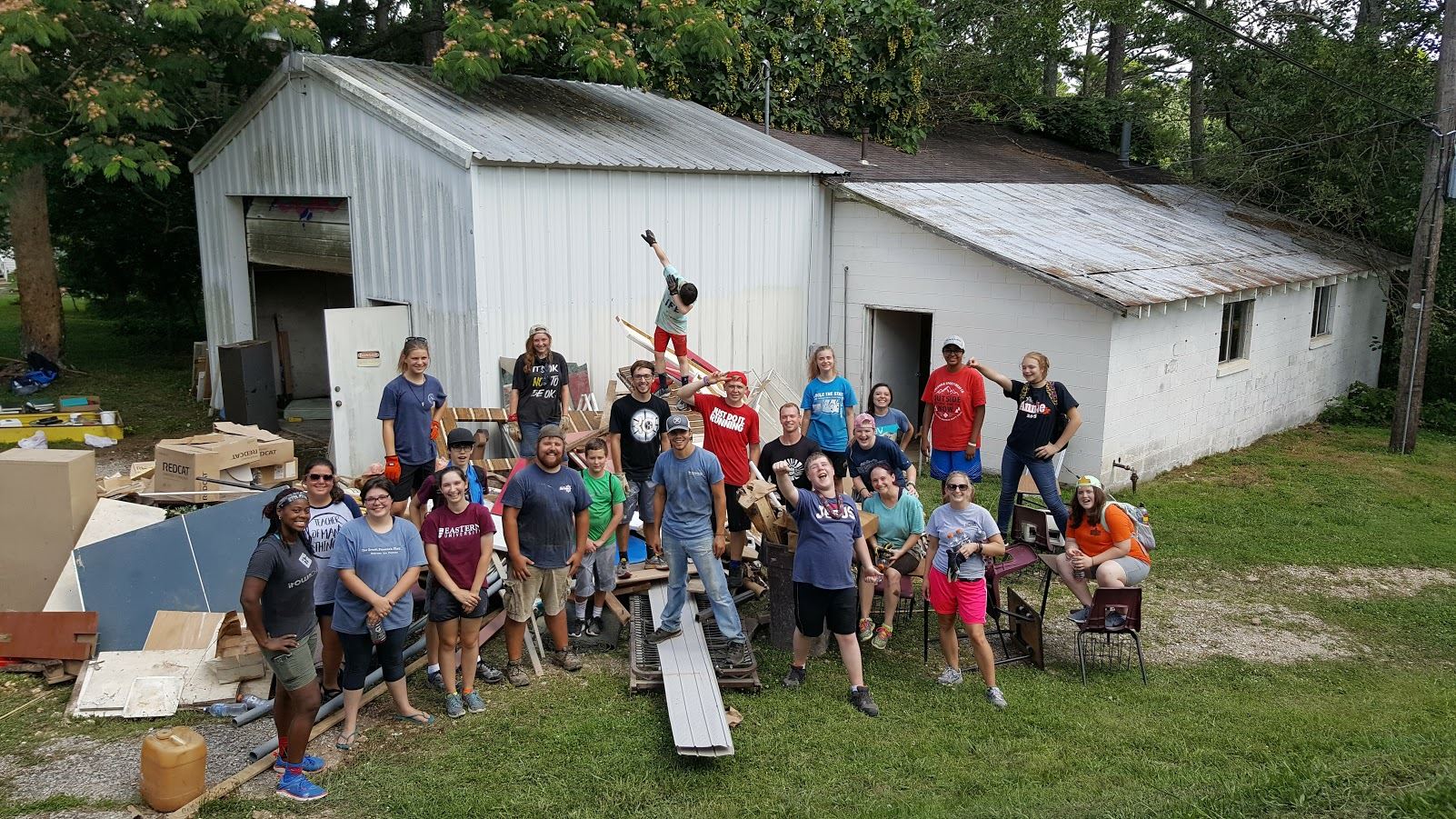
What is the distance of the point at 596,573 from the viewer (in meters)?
7.75

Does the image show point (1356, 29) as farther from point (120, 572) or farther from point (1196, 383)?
point (120, 572)

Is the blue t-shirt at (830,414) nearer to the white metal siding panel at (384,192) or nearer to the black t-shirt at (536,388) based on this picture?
the black t-shirt at (536,388)

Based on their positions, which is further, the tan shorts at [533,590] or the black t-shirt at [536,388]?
→ the black t-shirt at [536,388]

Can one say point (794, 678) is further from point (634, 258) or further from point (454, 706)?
point (634, 258)

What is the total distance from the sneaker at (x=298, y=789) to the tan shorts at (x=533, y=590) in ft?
5.73

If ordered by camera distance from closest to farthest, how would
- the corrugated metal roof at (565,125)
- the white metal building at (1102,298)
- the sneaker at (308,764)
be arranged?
the sneaker at (308,764) < the corrugated metal roof at (565,125) < the white metal building at (1102,298)

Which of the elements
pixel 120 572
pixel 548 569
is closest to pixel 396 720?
pixel 548 569

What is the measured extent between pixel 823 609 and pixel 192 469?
240 inches

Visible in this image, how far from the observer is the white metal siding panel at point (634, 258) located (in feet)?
35.8

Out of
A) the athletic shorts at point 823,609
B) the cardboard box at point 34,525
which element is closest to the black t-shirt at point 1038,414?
the athletic shorts at point 823,609

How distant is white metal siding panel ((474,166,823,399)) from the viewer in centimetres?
1090

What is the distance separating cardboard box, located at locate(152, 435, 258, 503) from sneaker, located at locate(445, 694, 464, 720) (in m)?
3.85

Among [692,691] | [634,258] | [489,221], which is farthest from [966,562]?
[634,258]

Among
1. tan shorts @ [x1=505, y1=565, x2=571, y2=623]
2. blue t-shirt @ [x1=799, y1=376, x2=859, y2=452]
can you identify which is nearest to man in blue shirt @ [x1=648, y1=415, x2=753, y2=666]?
tan shorts @ [x1=505, y1=565, x2=571, y2=623]
